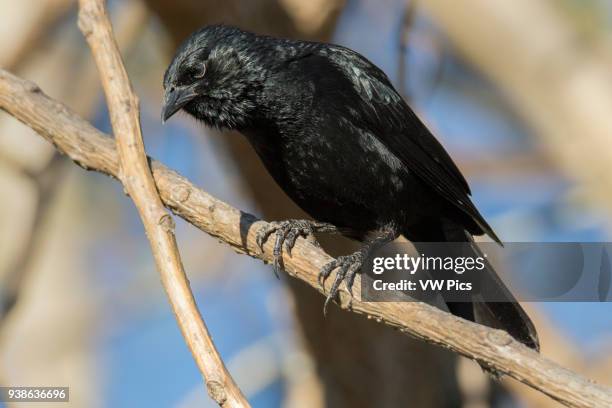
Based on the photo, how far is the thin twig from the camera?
128 inches

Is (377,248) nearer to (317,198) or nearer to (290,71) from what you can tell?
(317,198)

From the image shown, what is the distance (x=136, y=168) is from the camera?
373 cm

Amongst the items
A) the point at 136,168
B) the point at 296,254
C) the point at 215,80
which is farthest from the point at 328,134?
the point at 136,168

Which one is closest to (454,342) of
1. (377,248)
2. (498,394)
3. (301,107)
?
(377,248)

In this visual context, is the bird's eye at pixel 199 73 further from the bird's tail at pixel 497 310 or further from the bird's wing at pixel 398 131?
the bird's tail at pixel 497 310

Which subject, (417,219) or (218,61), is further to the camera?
(417,219)

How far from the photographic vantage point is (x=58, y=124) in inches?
181

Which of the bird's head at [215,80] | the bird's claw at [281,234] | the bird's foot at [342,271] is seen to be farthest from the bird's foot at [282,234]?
the bird's head at [215,80]

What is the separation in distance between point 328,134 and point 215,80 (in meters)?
0.68

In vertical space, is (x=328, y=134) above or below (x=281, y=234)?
above

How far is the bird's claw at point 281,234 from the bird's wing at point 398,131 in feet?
2.24

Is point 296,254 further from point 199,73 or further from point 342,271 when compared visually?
point 199,73

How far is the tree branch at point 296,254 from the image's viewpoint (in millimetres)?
3576

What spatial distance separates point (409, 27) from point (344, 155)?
1.53 meters
